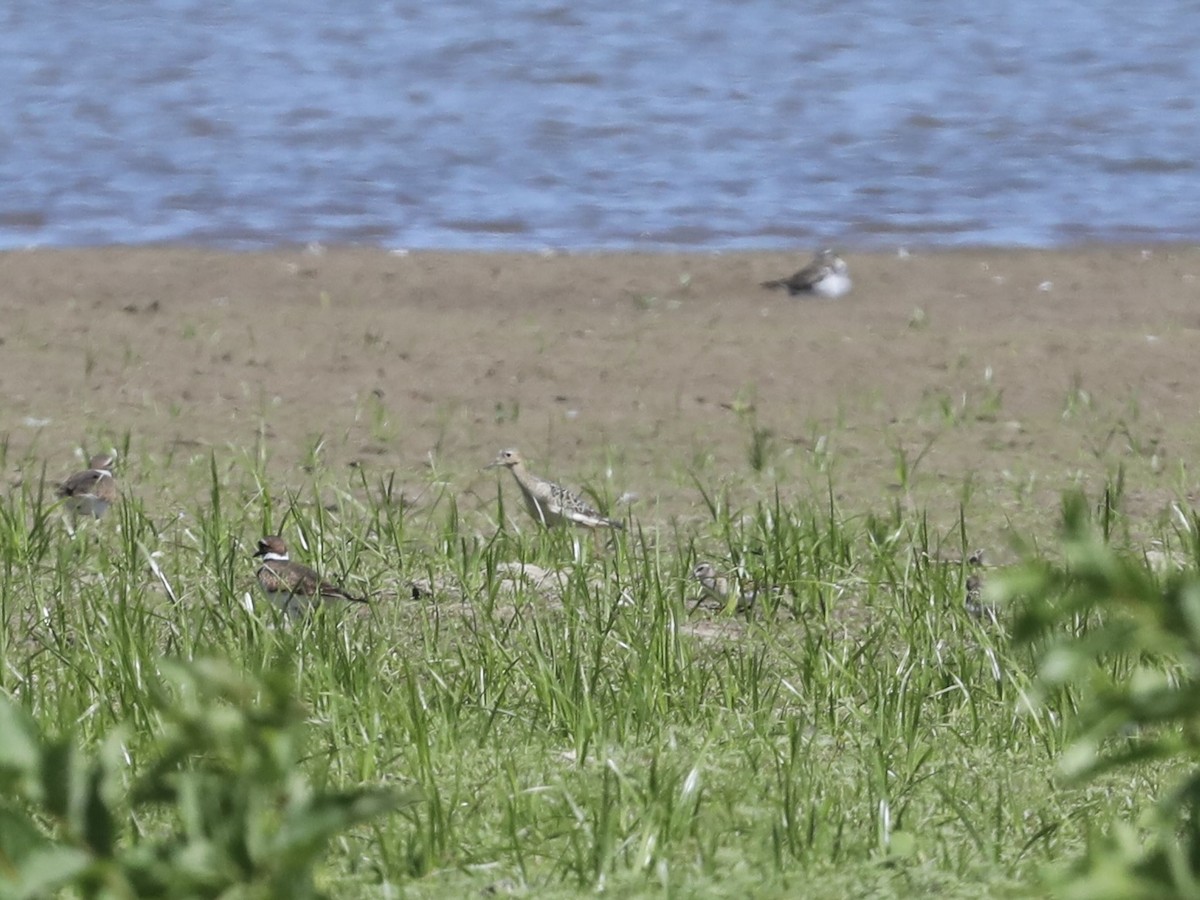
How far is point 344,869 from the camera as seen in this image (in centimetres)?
369

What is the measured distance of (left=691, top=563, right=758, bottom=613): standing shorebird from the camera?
5.73 metres

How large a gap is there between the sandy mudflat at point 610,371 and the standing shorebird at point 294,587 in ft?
6.31

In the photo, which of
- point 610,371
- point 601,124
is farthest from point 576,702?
point 601,124

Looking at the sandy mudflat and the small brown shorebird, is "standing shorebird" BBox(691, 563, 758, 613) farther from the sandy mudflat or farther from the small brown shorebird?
the sandy mudflat

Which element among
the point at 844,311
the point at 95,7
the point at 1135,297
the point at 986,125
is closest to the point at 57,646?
the point at 844,311

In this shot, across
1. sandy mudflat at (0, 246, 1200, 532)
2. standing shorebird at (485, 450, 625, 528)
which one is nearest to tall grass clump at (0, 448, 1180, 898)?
standing shorebird at (485, 450, 625, 528)

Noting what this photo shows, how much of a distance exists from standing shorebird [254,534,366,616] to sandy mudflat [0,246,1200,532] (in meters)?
1.92

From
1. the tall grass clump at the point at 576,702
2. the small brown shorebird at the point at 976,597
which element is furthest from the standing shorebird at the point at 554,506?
the small brown shorebird at the point at 976,597

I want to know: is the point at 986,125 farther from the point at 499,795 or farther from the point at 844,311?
the point at 499,795

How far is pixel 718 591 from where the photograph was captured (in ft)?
19.3

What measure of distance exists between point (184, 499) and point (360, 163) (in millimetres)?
10738

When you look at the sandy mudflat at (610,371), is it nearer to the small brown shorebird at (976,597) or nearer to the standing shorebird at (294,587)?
the small brown shorebird at (976,597)

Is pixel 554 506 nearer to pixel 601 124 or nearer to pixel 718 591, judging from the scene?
pixel 718 591

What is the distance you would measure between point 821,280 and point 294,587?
7.44m
